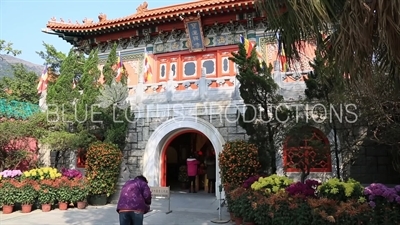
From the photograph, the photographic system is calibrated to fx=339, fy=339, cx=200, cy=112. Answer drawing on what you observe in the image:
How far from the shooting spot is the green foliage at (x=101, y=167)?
31.4 feet

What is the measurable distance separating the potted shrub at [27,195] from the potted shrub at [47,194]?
121 mm

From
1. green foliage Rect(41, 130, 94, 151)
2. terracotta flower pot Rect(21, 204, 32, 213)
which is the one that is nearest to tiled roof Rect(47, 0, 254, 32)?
green foliage Rect(41, 130, 94, 151)

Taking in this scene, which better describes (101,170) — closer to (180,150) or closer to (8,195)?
(8,195)

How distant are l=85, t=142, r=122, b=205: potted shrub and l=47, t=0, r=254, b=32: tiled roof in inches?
176

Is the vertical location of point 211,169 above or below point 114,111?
below

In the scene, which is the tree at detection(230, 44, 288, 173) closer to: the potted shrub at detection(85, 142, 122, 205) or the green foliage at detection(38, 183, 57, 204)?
the potted shrub at detection(85, 142, 122, 205)

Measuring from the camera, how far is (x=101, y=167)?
959cm

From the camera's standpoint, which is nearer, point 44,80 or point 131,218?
point 131,218

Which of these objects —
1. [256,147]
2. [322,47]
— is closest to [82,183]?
[256,147]

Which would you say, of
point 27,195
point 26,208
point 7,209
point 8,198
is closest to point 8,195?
point 8,198

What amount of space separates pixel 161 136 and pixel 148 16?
4073 mm

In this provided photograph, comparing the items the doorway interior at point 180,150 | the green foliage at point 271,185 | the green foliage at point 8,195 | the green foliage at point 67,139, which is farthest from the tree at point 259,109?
the green foliage at point 8,195

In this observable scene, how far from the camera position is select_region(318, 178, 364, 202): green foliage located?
5918 millimetres

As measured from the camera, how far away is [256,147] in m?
8.25
